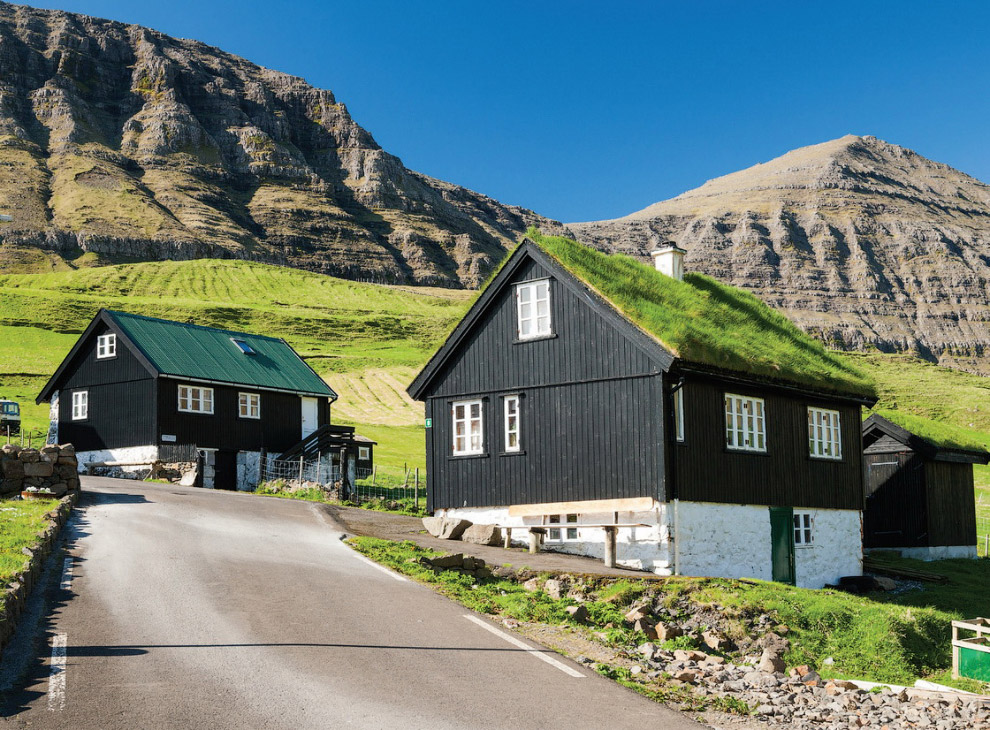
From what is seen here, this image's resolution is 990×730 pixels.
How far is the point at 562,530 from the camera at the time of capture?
26.0m

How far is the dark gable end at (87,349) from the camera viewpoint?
43.5 metres

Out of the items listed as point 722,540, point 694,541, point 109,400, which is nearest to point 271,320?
point 109,400

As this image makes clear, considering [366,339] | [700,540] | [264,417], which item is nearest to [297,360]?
[264,417]

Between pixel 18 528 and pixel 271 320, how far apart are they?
122m

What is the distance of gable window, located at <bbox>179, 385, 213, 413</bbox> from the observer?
1736 inches

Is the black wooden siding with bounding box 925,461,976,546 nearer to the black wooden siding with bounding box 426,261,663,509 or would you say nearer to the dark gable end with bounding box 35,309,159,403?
the black wooden siding with bounding box 426,261,663,509

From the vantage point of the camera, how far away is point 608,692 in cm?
1181

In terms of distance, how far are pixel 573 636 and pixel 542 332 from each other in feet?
A: 41.4

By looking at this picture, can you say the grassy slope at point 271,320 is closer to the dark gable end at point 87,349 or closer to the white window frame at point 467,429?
the dark gable end at point 87,349

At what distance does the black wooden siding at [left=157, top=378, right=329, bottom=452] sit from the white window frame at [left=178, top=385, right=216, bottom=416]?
14cm

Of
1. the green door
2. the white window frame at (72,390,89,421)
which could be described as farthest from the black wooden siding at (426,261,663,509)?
the white window frame at (72,390,89,421)

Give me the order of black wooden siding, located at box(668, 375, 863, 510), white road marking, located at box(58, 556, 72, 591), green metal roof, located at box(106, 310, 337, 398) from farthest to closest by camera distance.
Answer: green metal roof, located at box(106, 310, 337, 398) < black wooden siding, located at box(668, 375, 863, 510) < white road marking, located at box(58, 556, 72, 591)

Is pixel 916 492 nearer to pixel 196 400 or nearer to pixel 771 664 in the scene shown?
pixel 771 664

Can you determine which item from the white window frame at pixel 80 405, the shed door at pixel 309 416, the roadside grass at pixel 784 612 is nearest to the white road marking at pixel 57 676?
the roadside grass at pixel 784 612
